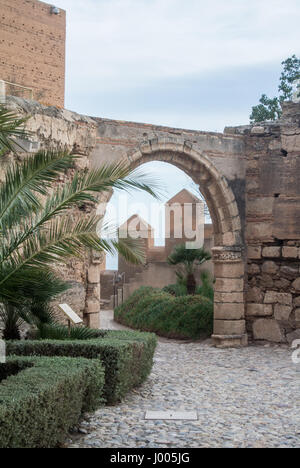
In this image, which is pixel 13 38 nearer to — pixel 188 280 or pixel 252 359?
pixel 188 280

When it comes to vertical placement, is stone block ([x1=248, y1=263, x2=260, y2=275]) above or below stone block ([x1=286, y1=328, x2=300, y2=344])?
above

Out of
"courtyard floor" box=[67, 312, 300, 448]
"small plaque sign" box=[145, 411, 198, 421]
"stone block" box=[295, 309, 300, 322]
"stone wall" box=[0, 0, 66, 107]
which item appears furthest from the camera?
"stone wall" box=[0, 0, 66, 107]

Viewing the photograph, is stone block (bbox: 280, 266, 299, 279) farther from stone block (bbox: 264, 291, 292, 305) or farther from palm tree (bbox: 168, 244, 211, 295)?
palm tree (bbox: 168, 244, 211, 295)

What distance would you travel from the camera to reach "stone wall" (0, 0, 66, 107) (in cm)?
2023

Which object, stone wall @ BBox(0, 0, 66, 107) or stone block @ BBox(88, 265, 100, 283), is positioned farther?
stone wall @ BBox(0, 0, 66, 107)

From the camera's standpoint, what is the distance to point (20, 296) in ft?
19.4

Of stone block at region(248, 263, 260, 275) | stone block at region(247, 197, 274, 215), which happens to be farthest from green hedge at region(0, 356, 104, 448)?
stone block at region(247, 197, 274, 215)

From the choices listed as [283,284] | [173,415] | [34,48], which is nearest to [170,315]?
[283,284]

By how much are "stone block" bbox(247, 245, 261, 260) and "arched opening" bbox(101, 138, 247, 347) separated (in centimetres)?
18

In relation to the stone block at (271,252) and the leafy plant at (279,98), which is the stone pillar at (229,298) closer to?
the stone block at (271,252)

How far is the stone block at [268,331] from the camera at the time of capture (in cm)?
1155

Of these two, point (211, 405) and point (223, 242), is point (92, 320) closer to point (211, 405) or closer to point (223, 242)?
point (223, 242)

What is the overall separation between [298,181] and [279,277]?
1.84m
